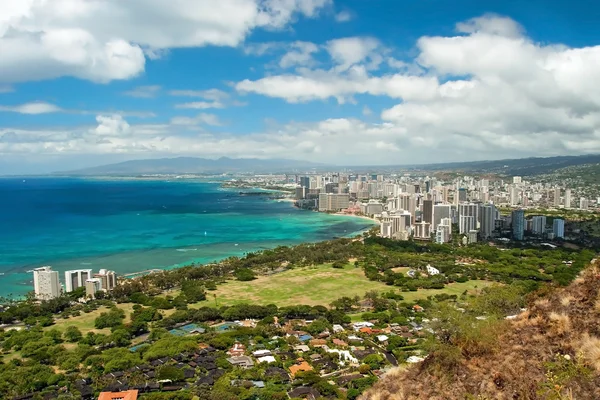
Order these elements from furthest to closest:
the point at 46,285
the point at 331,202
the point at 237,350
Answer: the point at 331,202, the point at 46,285, the point at 237,350

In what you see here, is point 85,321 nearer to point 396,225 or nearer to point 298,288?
point 298,288

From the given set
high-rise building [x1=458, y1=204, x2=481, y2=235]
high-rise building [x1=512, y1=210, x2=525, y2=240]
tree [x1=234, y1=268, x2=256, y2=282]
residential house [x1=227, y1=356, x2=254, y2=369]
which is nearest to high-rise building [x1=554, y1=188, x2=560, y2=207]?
high-rise building [x1=512, y1=210, x2=525, y2=240]

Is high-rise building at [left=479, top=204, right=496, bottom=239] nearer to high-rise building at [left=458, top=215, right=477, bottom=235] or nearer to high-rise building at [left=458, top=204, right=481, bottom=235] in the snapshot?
high-rise building at [left=458, top=204, right=481, bottom=235]

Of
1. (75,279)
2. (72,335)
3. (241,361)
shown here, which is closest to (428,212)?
(75,279)

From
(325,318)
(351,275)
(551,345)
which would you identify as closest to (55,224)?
(351,275)

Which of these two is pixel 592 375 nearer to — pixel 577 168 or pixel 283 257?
pixel 283 257

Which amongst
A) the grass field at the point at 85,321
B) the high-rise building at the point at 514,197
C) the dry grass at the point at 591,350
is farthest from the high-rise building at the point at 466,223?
the dry grass at the point at 591,350
